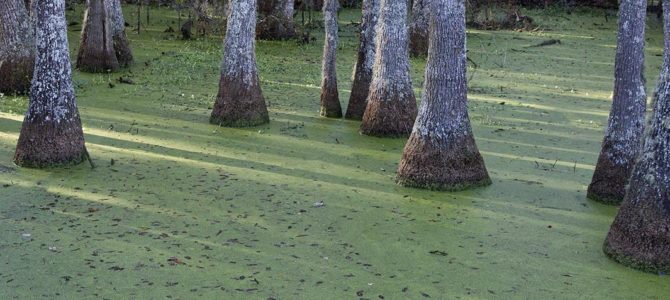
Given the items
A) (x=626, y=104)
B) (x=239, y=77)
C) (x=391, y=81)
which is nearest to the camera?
(x=626, y=104)

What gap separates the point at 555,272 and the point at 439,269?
0.72m

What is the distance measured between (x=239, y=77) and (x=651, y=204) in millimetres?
4681

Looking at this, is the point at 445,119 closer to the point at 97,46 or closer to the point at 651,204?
the point at 651,204

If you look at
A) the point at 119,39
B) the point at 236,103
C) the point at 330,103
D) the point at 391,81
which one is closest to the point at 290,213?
the point at 391,81

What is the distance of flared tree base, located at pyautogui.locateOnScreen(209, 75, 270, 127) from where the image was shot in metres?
8.64

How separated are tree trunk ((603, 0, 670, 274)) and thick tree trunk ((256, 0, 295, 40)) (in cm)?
1042

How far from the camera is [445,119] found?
679 centimetres

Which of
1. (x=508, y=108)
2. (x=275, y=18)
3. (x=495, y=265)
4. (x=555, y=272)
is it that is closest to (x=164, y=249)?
(x=495, y=265)

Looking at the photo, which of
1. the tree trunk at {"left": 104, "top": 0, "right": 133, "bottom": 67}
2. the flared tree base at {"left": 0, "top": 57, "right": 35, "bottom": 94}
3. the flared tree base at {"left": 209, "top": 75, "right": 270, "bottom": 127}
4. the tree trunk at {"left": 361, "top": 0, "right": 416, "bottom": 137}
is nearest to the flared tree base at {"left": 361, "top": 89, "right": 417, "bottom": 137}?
the tree trunk at {"left": 361, "top": 0, "right": 416, "bottom": 137}

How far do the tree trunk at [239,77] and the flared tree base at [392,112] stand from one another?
1.27 metres

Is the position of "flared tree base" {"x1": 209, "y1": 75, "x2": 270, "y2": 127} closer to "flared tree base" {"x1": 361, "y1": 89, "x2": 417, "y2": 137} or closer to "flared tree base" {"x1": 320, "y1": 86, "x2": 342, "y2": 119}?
"flared tree base" {"x1": 320, "y1": 86, "x2": 342, "y2": 119}

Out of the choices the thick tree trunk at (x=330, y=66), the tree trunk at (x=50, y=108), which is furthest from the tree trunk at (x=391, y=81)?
the tree trunk at (x=50, y=108)

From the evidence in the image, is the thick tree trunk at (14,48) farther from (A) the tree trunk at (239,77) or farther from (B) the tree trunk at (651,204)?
(B) the tree trunk at (651,204)

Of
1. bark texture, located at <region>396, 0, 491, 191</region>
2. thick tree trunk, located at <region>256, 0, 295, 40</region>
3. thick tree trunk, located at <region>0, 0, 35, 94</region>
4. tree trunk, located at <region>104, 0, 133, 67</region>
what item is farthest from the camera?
thick tree trunk, located at <region>256, 0, 295, 40</region>
